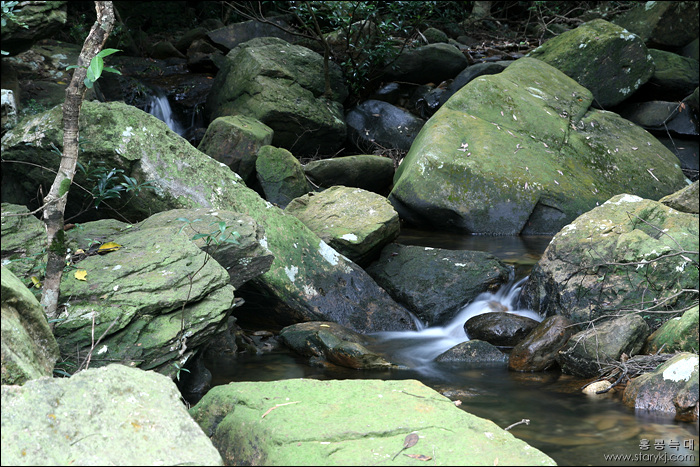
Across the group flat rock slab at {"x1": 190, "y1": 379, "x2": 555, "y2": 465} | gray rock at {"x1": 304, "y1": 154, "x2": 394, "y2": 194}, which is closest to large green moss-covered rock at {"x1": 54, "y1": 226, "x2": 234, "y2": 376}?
flat rock slab at {"x1": 190, "y1": 379, "x2": 555, "y2": 465}

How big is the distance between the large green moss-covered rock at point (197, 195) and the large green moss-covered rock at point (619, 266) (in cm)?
134

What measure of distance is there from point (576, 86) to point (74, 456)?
9131mm

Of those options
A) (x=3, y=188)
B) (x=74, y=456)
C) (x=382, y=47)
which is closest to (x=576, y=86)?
(x=382, y=47)

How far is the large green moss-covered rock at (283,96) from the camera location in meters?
9.38

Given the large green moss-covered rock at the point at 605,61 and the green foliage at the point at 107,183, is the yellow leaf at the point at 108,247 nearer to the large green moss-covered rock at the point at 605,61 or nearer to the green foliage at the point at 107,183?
the green foliage at the point at 107,183

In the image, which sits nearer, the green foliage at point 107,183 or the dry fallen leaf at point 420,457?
the dry fallen leaf at point 420,457

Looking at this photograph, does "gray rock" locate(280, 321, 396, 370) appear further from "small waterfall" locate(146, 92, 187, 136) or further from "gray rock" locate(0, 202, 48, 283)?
"small waterfall" locate(146, 92, 187, 136)

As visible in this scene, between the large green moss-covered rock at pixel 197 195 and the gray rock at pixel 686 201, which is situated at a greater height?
the gray rock at pixel 686 201

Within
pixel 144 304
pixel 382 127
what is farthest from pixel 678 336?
pixel 382 127

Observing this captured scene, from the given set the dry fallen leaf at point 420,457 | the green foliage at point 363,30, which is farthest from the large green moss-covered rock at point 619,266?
the green foliage at point 363,30

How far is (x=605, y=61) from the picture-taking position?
10.0m

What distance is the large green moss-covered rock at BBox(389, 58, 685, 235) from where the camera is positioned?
762cm

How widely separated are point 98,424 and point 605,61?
32.8ft

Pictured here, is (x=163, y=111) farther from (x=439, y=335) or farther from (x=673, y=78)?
(x=673, y=78)
